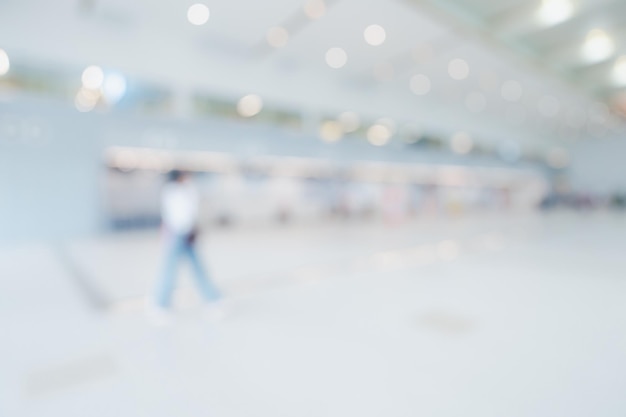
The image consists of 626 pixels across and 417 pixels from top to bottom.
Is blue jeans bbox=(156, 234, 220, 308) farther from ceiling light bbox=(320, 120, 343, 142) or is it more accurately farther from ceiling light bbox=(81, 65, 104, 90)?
ceiling light bbox=(320, 120, 343, 142)

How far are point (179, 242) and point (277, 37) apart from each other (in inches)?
276

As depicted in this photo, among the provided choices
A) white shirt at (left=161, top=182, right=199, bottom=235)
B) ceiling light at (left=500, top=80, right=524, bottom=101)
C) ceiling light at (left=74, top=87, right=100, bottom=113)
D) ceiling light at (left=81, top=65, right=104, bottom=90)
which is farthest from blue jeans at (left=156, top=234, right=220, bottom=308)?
ceiling light at (left=500, top=80, right=524, bottom=101)

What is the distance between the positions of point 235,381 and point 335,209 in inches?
476

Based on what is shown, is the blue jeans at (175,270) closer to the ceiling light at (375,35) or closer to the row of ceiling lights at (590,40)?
the ceiling light at (375,35)

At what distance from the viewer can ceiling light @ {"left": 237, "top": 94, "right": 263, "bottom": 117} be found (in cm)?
1038

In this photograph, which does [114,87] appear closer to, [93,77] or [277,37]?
[93,77]

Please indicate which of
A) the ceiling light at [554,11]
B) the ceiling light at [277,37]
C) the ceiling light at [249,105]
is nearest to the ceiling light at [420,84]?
the ceiling light at [554,11]

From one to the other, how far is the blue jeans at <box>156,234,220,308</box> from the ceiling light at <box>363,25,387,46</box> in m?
7.02

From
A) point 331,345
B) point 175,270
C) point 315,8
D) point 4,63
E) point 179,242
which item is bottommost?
point 331,345

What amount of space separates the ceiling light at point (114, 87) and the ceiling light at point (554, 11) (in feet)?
31.8

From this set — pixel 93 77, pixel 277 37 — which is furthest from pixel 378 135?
pixel 93 77

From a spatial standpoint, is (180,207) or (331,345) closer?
(331,345)

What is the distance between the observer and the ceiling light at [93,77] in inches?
308

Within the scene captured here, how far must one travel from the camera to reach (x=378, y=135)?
14023 millimetres
